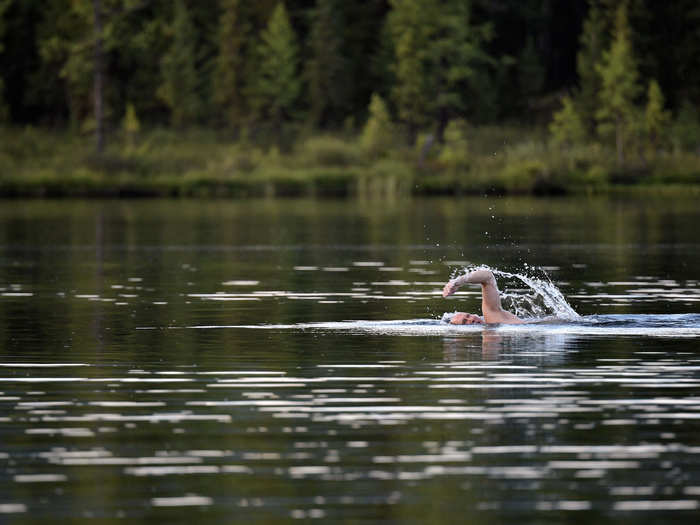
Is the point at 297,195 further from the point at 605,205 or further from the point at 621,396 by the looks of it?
the point at 621,396

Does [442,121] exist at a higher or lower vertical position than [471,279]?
higher

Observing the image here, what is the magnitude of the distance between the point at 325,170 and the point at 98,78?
45.3 feet

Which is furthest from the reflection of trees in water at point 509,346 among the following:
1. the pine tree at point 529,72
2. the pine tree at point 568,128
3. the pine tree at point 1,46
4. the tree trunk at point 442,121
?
the pine tree at point 529,72

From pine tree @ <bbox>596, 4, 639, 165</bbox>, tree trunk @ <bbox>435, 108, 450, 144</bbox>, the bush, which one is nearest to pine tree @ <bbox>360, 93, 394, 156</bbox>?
the bush

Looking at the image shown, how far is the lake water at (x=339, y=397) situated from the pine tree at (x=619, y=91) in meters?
53.7

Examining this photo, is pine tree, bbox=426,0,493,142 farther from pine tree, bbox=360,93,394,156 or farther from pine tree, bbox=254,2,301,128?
pine tree, bbox=254,2,301,128

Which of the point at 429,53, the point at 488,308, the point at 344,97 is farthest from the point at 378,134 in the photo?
the point at 488,308

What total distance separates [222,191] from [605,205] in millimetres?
22894

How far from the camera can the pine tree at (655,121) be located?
88250 mm

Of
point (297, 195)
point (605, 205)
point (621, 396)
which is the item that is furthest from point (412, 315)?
point (297, 195)

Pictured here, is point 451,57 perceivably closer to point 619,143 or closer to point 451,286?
point 619,143

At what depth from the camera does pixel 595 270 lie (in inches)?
1364

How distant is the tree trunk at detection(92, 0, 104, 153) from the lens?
90.6 m

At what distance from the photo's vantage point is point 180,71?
335ft
